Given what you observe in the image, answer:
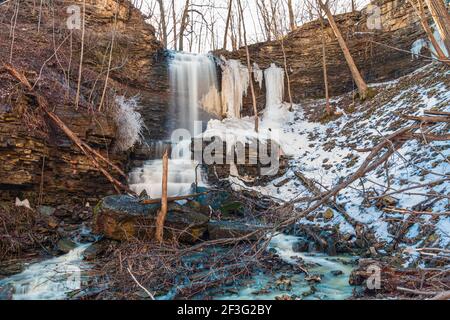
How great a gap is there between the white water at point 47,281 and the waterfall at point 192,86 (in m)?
9.29

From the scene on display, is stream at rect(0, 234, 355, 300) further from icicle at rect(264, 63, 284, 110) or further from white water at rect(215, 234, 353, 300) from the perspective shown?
icicle at rect(264, 63, 284, 110)

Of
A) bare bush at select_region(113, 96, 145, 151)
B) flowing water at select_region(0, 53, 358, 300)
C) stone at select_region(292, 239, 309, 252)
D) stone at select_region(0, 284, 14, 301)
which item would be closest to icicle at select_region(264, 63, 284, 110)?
flowing water at select_region(0, 53, 358, 300)

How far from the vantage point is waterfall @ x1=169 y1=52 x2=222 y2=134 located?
47.0ft

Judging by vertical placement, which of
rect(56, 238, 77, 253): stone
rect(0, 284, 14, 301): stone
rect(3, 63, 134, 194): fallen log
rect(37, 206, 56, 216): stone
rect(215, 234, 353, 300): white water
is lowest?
rect(215, 234, 353, 300): white water

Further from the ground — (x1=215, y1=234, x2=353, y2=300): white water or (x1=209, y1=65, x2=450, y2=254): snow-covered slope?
(x1=209, y1=65, x2=450, y2=254): snow-covered slope

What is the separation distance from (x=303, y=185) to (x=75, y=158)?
6415 millimetres

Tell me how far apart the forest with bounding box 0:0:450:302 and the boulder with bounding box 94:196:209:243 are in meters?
0.04

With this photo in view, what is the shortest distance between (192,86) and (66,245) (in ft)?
34.4

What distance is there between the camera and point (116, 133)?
874cm

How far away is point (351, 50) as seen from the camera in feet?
49.7

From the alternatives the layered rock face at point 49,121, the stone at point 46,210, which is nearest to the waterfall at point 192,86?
the layered rock face at point 49,121

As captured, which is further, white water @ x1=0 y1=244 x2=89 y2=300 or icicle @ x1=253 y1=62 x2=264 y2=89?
icicle @ x1=253 y1=62 x2=264 y2=89

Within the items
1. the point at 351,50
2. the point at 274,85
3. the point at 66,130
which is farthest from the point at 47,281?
the point at 351,50
